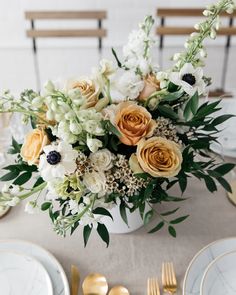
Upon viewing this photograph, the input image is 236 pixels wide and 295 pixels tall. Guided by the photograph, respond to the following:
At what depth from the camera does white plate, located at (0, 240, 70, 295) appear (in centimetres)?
67

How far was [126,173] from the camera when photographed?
640mm

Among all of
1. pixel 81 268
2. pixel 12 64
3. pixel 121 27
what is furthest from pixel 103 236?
pixel 12 64

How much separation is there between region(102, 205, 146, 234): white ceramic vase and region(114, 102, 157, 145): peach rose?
21 cm

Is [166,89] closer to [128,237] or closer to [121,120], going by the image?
[121,120]

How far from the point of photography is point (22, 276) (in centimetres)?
70

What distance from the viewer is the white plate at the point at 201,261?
670mm

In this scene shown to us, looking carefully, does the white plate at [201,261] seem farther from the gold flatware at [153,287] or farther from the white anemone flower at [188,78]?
the white anemone flower at [188,78]

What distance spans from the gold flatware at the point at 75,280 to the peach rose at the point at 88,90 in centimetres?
32

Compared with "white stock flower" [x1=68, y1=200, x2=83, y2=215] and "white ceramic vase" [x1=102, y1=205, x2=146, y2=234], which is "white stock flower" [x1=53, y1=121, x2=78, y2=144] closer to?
"white stock flower" [x1=68, y1=200, x2=83, y2=215]

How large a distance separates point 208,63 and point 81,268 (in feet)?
7.50

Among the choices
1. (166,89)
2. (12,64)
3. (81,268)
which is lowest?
(81,268)

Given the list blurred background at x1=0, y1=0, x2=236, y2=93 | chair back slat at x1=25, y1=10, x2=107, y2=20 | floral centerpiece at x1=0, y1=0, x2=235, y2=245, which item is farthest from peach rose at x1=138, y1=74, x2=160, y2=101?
blurred background at x1=0, y1=0, x2=236, y2=93

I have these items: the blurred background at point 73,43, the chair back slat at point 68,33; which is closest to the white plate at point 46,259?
the chair back slat at point 68,33

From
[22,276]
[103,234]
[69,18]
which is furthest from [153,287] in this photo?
[69,18]
